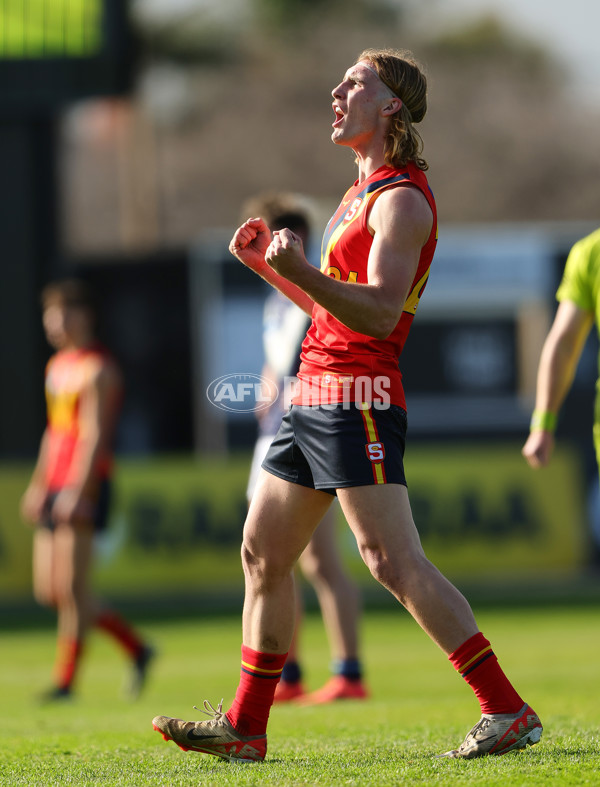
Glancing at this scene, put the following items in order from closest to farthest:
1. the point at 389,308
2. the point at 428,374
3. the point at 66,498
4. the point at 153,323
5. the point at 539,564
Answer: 1. the point at 389,308
2. the point at 66,498
3. the point at 539,564
4. the point at 428,374
5. the point at 153,323

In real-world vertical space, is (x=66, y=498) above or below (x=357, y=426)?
below

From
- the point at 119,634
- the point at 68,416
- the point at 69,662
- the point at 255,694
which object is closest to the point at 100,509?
the point at 68,416

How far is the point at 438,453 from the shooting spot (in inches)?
635

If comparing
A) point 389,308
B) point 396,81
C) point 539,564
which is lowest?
point 539,564

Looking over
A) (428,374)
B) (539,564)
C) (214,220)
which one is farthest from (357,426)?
(214,220)

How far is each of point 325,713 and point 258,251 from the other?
2.62 metres

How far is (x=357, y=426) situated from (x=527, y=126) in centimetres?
4326

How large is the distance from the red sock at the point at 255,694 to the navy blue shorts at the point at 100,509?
4.06m

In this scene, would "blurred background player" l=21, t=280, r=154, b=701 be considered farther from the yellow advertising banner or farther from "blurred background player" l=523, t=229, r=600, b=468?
the yellow advertising banner

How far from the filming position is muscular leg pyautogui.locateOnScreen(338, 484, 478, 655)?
428 cm

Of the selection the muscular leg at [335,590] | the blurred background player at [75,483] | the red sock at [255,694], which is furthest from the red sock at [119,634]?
the red sock at [255,694]

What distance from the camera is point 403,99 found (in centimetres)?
453

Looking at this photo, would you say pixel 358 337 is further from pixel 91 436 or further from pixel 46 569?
pixel 46 569

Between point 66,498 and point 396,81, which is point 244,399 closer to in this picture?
point 396,81
